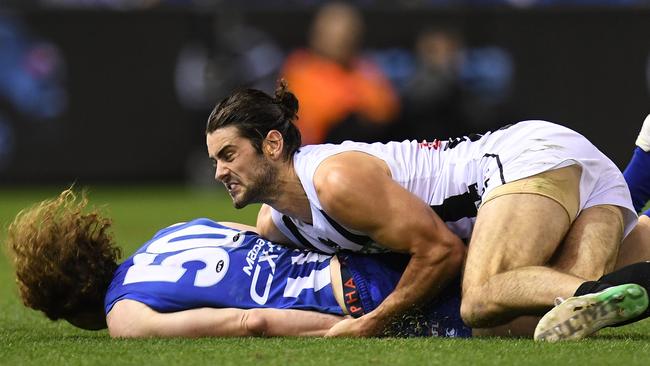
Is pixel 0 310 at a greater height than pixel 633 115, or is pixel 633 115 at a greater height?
pixel 0 310

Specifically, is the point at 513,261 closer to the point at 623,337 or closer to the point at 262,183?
the point at 623,337

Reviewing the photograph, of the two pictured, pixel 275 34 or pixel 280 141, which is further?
pixel 275 34

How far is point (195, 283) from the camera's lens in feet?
18.2

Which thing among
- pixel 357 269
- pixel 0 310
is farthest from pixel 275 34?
pixel 357 269

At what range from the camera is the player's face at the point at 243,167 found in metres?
5.58

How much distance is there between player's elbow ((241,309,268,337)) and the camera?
536cm

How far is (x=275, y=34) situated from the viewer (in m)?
15.1

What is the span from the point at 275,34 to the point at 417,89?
1.88 meters

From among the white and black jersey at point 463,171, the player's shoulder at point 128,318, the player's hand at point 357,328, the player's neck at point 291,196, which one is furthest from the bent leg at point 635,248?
the player's shoulder at point 128,318

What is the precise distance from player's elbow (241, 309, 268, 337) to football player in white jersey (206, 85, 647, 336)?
0.30m

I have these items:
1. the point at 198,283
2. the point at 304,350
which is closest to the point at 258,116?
the point at 198,283

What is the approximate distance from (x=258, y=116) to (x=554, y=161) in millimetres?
1350

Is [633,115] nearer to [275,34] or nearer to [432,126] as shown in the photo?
[432,126]

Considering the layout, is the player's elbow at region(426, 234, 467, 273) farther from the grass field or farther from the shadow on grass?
the shadow on grass
